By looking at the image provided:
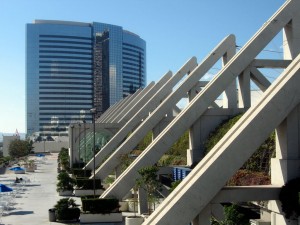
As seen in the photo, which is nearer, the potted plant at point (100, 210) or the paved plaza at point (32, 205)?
the potted plant at point (100, 210)

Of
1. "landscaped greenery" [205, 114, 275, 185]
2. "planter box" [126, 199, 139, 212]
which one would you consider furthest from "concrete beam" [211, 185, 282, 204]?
"planter box" [126, 199, 139, 212]

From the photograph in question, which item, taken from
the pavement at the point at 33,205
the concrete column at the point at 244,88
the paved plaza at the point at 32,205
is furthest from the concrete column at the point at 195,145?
the paved plaza at the point at 32,205

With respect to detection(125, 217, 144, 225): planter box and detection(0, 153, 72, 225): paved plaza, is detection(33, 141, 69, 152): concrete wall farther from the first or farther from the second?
detection(125, 217, 144, 225): planter box

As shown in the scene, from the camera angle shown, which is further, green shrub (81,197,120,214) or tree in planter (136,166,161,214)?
green shrub (81,197,120,214)

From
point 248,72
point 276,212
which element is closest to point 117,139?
point 248,72

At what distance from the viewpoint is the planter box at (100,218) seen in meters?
24.2

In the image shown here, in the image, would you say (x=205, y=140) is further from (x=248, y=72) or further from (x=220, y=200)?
(x=220, y=200)

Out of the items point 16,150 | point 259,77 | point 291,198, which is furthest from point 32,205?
point 16,150

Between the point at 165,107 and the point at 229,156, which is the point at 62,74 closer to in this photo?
the point at 165,107

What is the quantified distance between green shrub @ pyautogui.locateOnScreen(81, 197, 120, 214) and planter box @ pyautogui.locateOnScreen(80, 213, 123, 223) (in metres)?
0.23

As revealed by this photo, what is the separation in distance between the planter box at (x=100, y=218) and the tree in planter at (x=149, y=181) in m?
2.42

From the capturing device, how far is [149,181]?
74.2ft

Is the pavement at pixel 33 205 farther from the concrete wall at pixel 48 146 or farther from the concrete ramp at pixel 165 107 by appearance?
the concrete wall at pixel 48 146

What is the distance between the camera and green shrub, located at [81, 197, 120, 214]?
2442 centimetres
